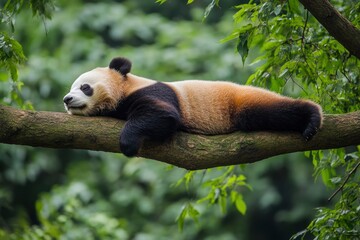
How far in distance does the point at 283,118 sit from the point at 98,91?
1.57m

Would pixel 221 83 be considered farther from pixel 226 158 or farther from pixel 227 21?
pixel 227 21

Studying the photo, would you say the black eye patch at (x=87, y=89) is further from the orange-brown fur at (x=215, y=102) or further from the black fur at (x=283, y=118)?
the black fur at (x=283, y=118)

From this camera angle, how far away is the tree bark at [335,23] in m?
4.51

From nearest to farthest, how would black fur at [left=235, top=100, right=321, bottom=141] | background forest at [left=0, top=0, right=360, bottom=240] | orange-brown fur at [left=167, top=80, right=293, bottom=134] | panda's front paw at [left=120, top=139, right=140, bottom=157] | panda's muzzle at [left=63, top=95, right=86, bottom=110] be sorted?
panda's front paw at [left=120, top=139, right=140, bottom=157] < black fur at [left=235, top=100, right=321, bottom=141] < panda's muzzle at [left=63, top=95, right=86, bottom=110] < orange-brown fur at [left=167, top=80, right=293, bottom=134] < background forest at [left=0, top=0, right=360, bottom=240]

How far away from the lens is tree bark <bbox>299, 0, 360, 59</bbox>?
451cm

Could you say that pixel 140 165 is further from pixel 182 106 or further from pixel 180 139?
pixel 180 139

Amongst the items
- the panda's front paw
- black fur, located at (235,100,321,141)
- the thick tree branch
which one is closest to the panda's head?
the thick tree branch

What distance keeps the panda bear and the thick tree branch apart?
0.10m

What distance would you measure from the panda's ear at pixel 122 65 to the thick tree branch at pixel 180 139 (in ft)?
2.43

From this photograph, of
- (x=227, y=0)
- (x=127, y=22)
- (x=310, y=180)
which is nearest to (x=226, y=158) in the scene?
(x=310, y=180)

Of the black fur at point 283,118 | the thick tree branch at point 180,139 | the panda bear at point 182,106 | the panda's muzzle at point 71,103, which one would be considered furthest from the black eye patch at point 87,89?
the black fur at point 283,118

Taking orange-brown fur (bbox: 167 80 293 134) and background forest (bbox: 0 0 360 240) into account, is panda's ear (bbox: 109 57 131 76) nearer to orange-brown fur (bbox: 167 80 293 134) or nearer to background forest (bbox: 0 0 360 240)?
orange-brown fur (bbox: 167 80 293 134)

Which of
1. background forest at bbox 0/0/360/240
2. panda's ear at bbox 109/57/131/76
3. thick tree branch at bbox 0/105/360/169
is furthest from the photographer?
background forest at bbox 0/0/360/240

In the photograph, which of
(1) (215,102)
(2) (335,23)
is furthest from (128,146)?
(2) (335,23)
